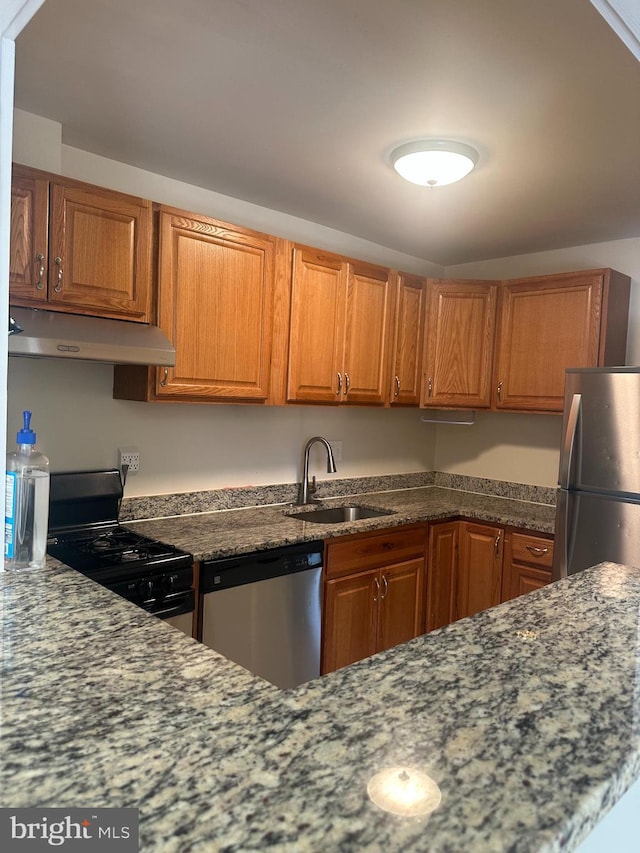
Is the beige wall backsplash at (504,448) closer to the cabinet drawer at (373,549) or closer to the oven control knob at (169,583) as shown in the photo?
the cabinet drawer at (373,549)

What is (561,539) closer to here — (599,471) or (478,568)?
(599,471)

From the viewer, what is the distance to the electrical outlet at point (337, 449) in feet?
11.7

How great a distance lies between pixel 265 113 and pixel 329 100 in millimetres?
242

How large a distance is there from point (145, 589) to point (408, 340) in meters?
2.12

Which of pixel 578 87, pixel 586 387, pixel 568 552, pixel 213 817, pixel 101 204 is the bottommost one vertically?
pixel 568 552

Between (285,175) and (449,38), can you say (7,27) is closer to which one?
(449,38)

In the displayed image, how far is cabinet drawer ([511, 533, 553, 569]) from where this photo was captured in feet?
9.95

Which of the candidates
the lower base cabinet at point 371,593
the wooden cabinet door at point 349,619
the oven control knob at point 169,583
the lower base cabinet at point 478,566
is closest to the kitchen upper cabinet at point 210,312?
the oven control knob at point 169,583

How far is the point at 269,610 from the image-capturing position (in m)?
2.48

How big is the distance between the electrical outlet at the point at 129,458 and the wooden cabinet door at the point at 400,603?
1.30 m

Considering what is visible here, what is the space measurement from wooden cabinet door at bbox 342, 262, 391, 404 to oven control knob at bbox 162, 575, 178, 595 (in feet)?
4.58

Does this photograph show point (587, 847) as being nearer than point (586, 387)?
Yes

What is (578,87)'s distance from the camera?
177cm

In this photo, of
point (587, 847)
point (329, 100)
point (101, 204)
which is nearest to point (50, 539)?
point (101, 204)
